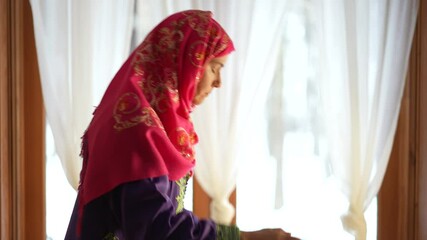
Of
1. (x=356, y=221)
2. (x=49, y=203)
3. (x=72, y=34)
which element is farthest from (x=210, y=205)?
(x=72, y=34)

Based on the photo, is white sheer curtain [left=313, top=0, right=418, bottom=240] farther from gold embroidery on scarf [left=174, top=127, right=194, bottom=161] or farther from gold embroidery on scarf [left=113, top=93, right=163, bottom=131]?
gold embroidery on scarf [left=113, top=93, right=163, bottom=131]

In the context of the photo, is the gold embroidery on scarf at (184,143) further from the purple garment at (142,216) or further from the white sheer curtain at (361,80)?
the white sheer curtain at (361,80)

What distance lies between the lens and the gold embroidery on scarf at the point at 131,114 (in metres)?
1.07

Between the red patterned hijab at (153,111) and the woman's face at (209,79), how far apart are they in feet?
0.08

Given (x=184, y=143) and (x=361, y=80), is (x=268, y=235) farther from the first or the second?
(x=361, y=80)

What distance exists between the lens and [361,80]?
1.92 m

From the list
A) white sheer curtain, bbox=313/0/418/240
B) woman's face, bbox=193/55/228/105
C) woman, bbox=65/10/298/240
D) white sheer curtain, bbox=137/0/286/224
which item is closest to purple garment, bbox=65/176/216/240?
woman, bbox=65/10/298/240

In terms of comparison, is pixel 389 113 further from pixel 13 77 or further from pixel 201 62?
pixel 13 77

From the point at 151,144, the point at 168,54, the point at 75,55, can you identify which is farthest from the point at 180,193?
the point at 75,55

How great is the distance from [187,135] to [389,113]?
1.02 metres

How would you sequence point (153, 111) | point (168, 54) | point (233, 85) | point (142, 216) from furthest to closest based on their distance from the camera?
point (233, 85)
point (168, 54)
point (153, 111)
point (142, 216)

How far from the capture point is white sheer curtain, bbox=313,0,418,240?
1.92 meters

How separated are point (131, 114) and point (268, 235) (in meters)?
0.40

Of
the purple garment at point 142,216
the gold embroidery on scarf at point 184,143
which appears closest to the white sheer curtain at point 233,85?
the gold embroidery on scarf at point 184,143
